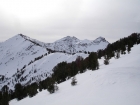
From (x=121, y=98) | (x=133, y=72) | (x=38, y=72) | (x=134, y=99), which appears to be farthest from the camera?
(x=38, y=72)

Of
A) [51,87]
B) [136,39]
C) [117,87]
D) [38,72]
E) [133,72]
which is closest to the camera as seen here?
[117,87]

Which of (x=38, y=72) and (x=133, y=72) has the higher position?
(x=133, y=72)

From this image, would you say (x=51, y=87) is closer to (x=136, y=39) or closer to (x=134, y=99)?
(x=134, y=99)

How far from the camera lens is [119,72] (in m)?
30.5

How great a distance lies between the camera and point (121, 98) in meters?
19.5

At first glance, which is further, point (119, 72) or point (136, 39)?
point (136, 39)

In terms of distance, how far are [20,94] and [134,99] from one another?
189 feet

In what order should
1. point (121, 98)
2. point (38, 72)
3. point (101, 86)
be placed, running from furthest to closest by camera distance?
point (38, 72), point (101, 86), point (121, 98)

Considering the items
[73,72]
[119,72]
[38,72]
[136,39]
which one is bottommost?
[38,72]

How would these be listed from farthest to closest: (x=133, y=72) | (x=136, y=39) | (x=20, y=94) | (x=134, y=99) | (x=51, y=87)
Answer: (x=136, y=39)
(x=20, y=94)
(x=51, y=87)
(x=133, y=72)
(x=134, y=99)

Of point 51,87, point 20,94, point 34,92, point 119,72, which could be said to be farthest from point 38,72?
point 119,72

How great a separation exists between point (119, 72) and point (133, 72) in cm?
295

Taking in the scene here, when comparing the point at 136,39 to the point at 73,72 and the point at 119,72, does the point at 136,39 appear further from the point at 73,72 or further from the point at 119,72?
the point at 119,72

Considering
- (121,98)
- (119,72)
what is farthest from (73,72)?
(121,98)
